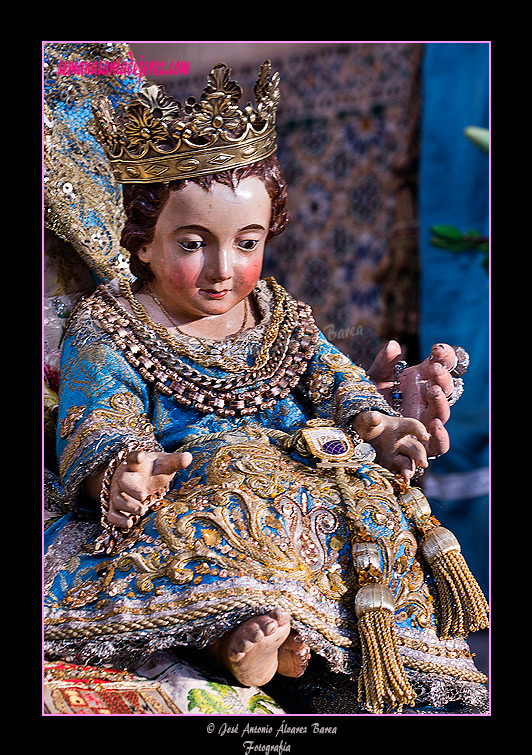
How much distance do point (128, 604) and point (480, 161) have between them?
2556mm

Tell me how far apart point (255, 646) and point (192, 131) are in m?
1.05

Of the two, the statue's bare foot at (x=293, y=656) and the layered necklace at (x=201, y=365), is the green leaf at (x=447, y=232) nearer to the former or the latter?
the layered necklace at (x=201, y=365)

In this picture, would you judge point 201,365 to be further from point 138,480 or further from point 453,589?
point 453,589

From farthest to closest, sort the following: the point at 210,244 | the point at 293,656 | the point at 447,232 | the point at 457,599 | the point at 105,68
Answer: the point at 447,232
the point at 105,68
the point at 210,244
the point at 457,599
the point at 293,656

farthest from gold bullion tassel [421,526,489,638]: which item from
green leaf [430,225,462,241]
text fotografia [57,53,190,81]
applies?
green leaf [430,225,462,241]

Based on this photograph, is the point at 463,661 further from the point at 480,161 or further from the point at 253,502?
the point at 480,161

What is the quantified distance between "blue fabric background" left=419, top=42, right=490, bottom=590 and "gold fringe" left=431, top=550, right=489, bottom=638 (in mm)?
1611

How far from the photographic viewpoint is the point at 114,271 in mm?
2566

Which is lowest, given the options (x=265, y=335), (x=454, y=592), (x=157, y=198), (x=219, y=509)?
(x=454, y=592)

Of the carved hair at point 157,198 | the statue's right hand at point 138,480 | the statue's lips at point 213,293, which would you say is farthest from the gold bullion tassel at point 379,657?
the carved hair at point 157,198

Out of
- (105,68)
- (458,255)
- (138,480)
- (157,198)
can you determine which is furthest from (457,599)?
(458,255)

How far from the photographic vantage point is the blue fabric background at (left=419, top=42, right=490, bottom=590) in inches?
147

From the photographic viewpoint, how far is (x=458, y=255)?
155 inches

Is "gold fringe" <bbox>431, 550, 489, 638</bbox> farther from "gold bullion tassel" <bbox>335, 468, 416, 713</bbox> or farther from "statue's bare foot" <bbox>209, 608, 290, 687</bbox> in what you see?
"statue's bare foot" <bbox>209, 608, 290, 687</bbox>
